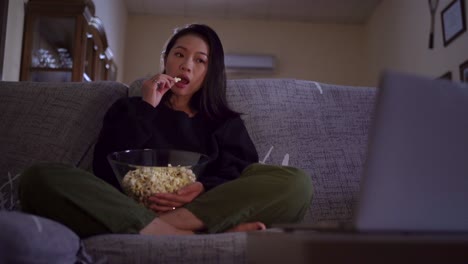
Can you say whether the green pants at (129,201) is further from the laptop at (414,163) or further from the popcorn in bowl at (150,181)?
the laptop at (414,163)

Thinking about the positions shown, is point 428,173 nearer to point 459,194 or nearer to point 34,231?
point 459,194

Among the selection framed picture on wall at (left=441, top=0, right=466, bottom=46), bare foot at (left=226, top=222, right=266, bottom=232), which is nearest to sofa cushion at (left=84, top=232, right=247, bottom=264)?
bare foot at (left=226, top=222, right=266, bottom=232)

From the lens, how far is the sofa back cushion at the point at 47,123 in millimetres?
1420

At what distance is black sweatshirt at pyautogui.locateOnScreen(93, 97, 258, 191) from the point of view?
136 cm

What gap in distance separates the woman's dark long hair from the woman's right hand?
4.9 inches

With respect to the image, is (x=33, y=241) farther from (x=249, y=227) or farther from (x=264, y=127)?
(x=264, y=127)

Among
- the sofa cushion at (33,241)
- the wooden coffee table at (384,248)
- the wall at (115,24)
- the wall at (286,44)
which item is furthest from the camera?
the wall at (286,44)

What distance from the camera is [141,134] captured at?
1371 millimetres

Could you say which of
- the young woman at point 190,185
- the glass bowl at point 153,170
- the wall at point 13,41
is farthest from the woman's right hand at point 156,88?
the wall at point 13,41

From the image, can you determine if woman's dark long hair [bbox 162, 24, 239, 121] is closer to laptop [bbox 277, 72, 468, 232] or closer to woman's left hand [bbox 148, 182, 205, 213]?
woman's left hand [bbox 148, 182, 205, 213]

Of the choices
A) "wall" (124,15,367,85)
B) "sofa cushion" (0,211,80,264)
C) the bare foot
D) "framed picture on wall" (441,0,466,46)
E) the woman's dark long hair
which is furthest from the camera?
"wall" (124,15,367,85)

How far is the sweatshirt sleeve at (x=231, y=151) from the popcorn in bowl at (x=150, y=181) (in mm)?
A: 178

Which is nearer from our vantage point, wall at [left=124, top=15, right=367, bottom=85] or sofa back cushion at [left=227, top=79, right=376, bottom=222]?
sofa back cushion at [left=227, top=79, right=376, bottom=222]

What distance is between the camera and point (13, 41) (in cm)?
241
